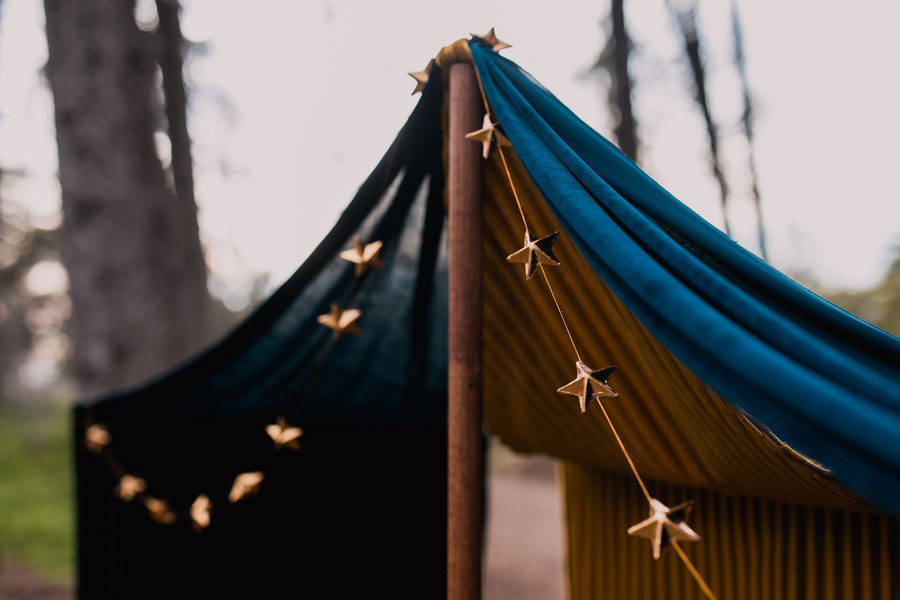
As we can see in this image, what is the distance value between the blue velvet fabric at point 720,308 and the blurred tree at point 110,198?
265cm

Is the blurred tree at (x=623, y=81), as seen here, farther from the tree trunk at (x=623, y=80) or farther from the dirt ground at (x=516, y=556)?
the dirt ground at (x=516, y=556)

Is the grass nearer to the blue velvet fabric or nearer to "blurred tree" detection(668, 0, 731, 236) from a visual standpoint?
the blue velvet fabric

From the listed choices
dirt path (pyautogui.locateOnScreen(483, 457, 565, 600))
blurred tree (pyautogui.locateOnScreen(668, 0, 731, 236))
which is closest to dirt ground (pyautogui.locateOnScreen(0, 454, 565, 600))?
dirt path (pyautogui.locateOnScreen(483, 457, 565, 600))

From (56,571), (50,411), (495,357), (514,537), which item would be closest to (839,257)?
(514,537)

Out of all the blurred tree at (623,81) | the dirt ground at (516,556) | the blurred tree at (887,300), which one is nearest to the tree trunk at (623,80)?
the blurred tree at (623,81)

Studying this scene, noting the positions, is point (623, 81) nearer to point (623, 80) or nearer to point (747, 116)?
point (623, 80)

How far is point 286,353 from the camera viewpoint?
4.96 feet

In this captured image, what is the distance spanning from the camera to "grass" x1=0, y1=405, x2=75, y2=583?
4.86 meters

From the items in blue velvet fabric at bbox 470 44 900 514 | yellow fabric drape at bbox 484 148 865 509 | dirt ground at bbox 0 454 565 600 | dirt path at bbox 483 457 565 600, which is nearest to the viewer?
blue velvet fabric at bbox 470 44 900 514

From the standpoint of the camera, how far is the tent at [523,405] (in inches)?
27.3

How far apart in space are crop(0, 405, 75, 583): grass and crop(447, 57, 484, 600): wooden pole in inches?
203

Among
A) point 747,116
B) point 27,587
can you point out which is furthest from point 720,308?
point 747,116

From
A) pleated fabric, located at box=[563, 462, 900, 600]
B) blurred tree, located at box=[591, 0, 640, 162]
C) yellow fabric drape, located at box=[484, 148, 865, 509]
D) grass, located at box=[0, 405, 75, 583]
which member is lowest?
grass, located at box=[0, 405, 75, 583]

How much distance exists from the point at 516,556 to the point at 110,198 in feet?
15.0
